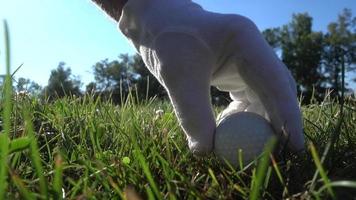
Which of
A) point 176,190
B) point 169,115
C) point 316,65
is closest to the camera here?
point 176,190

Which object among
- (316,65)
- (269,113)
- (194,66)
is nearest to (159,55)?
(194,66)

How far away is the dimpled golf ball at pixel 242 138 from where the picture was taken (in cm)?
148

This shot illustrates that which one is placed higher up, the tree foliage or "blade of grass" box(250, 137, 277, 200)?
"blade of grass" box(250, 137, 277, 200)

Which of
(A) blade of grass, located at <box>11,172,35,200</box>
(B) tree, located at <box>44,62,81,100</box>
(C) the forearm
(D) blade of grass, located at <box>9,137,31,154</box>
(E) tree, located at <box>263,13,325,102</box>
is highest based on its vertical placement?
(C) the forearm

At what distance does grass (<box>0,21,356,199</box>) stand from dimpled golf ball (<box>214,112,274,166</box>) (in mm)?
43

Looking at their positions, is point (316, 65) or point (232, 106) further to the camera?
point (316, 65)

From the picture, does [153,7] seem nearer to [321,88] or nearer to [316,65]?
[321,88]

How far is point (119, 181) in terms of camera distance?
1.32m

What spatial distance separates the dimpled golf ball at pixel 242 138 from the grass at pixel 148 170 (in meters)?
0.04

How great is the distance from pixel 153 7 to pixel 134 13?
0.08 meters

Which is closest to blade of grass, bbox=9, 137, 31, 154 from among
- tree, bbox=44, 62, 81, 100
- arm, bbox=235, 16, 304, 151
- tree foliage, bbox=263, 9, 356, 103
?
arm, bbox=235, 16, 304, 151

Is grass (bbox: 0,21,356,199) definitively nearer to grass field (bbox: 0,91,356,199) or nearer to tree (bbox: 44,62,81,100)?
grass field (bbox: 0,91,356,199)

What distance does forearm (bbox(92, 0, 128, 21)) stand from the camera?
1802mm

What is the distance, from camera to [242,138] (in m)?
1.50
